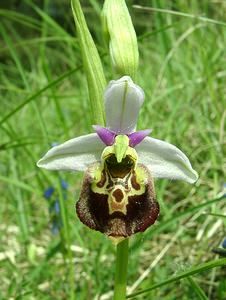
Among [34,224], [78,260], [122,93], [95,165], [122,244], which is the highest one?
[122,93]

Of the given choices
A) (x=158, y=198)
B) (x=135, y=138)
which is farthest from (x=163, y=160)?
(x=158, y=198)

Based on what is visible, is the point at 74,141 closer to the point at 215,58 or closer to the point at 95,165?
the point at 95,165

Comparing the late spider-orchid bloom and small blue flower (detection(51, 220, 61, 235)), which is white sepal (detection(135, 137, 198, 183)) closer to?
the late spider-orchid bloom

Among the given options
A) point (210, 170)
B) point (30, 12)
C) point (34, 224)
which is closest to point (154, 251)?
point (210, 170)

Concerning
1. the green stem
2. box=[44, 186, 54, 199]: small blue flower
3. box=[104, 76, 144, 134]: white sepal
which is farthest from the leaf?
box=[44, 186, 54, 199]: small blue flower

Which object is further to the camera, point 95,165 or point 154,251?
point 154,251

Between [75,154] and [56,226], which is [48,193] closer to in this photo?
[56,226]
